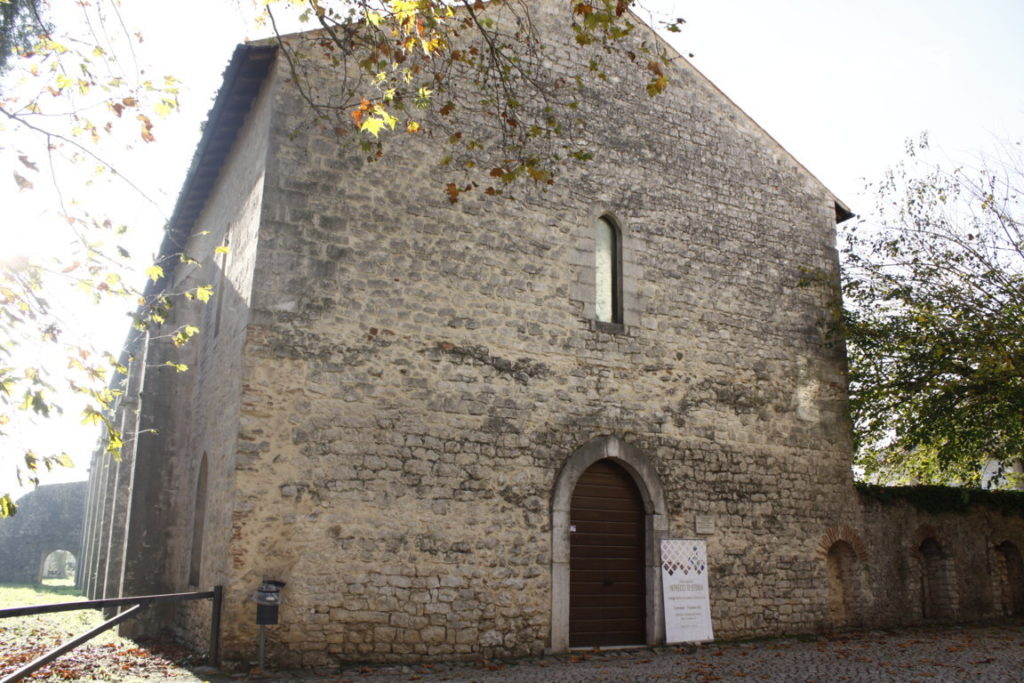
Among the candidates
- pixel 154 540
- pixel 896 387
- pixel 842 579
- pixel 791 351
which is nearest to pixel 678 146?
pixel 791 351

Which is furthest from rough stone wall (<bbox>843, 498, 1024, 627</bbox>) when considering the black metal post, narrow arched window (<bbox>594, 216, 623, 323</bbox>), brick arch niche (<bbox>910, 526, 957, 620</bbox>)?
the black metal post

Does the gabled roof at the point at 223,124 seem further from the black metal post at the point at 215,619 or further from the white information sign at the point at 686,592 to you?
the white information sign at the point at 686,592

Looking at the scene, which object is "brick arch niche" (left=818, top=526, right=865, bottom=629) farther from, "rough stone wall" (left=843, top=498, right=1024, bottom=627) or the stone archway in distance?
the stone archway in distance

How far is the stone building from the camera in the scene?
894 cm

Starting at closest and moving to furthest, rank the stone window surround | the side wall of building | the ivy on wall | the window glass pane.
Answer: the side wall of building → the stone window surround → the window glass pane → the ivy on wall

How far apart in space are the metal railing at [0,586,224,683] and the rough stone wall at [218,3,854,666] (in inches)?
8.3

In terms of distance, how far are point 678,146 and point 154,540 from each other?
980 centimetres

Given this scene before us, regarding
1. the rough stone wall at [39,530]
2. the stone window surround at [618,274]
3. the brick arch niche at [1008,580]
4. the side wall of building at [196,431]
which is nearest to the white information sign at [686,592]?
the stone window surround at [618,274]

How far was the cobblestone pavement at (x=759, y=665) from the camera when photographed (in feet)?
26.9

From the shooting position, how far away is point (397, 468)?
9.26 meters

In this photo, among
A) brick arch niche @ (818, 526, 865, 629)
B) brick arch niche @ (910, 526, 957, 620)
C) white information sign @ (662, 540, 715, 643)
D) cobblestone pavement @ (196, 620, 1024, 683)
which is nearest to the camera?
cobblestone pavement @ (196, 620, 1024, 683)

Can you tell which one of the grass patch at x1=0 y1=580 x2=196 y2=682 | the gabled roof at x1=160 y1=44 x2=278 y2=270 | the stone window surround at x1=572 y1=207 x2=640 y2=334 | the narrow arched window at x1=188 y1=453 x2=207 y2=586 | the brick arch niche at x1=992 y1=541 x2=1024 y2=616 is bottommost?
the grass patch at x1=0 y1=580 x2=196 y2=682

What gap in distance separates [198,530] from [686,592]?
6.59 meters

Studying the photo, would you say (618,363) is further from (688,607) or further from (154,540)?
(154,540)
